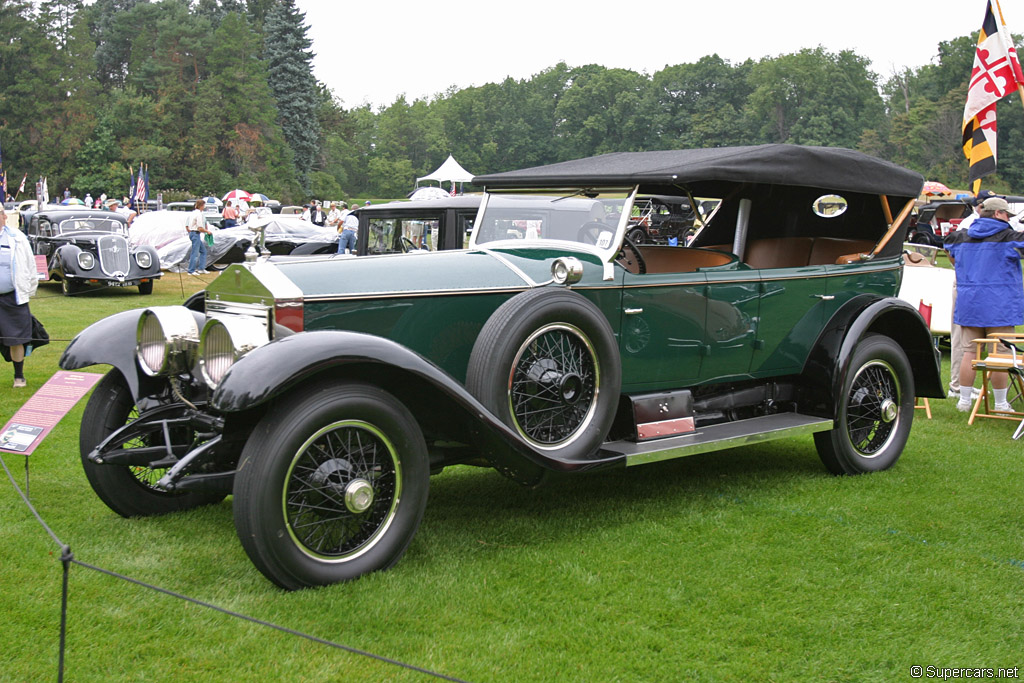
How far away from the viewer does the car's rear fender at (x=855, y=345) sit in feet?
18.7

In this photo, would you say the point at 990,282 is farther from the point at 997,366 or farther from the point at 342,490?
the point at 342,490

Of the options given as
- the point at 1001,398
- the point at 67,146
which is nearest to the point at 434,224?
the point at 1001,398

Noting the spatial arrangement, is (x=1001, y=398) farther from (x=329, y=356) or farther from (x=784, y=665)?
(x=329, y=356)

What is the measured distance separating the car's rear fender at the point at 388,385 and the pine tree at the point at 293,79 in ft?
227

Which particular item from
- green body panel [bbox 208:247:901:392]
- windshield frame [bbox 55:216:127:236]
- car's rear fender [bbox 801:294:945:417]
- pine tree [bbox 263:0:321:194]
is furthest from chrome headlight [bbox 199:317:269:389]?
pine tree [bbox 263:0:321:194]

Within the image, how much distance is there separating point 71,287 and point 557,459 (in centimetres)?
1546

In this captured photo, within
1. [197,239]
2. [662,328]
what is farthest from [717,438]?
[197,239]

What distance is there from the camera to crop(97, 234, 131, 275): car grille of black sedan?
16.8 m

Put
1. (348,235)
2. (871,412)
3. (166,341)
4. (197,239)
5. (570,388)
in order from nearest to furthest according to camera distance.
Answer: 1. (166,341)
2. (570,388)
3. (871,412)
4. (348,235)
5. (197,239)

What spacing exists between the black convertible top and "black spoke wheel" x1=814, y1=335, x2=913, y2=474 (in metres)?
1.10

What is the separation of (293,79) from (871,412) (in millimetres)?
71757

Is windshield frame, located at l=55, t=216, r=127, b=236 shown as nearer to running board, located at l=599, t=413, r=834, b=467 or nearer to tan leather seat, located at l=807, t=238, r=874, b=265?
tan leather seat, located at l=807, t=238, r=874, b=265

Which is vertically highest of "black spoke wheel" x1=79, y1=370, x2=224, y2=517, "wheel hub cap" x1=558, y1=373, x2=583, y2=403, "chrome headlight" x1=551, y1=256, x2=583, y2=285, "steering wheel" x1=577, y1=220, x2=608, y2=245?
"steering wheel" x1=577, y1=220, x2=608, y2=245

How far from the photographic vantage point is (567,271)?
4.58 m
